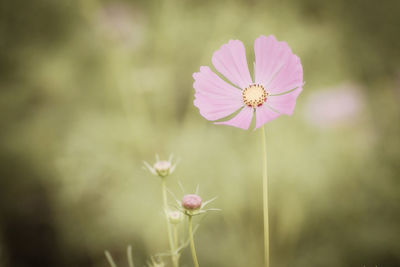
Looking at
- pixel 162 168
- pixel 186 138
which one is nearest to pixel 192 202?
pixel 162 168

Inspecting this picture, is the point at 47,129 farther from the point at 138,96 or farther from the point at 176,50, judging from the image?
the point at 176,50

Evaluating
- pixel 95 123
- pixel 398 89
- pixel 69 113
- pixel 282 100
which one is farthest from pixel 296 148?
pixel 282 100

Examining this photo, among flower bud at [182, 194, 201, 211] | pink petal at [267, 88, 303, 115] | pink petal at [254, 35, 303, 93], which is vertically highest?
pink petal at [254, 35, 303, 93]

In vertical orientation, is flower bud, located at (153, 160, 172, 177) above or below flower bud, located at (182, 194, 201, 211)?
above

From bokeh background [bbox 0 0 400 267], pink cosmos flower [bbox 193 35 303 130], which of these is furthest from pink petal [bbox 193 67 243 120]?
bokeh background [bbox 0 0 400 267]

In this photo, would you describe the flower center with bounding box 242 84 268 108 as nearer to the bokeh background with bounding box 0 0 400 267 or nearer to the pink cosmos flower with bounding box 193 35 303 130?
the pink cosmos flower with bounding box 193 35 303 130

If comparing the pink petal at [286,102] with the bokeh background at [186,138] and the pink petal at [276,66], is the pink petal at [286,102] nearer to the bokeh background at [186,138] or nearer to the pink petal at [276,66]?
the pink petal at [276,66]

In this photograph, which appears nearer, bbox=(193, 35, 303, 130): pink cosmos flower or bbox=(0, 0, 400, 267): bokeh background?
bbox=(193, 35, 303, 130): pink cosmos flower

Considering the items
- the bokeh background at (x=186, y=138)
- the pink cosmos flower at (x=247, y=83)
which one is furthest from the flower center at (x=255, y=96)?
the bokeh background at (x=186, y=138)
